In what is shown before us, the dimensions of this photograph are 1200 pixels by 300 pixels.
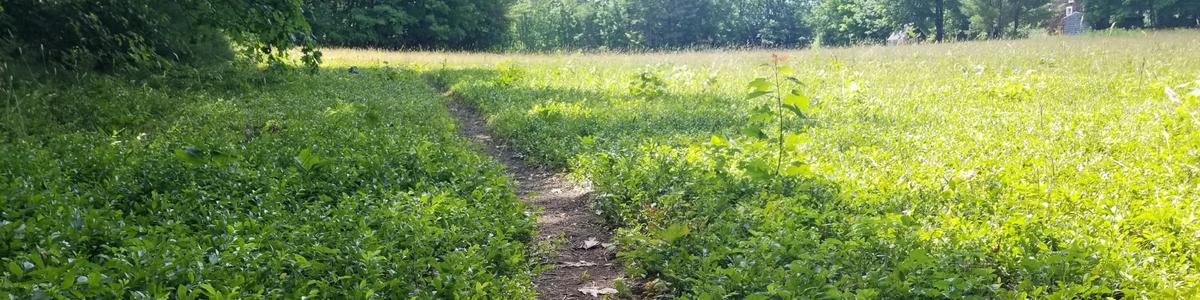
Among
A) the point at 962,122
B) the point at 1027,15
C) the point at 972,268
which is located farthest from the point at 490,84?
the point at 1027,15

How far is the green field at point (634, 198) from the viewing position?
405 cm

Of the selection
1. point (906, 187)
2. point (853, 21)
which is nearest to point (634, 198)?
point (906, 187)

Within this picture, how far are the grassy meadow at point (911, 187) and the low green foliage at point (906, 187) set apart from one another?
0.02 m

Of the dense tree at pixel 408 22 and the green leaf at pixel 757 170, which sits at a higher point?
the dense tree at pixel 408 22

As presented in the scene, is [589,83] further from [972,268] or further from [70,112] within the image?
[972,268]

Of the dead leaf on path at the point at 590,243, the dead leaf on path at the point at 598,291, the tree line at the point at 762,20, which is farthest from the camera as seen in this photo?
the tree line at the point at 762,20

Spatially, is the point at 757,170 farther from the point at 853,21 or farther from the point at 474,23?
the point at 853,21

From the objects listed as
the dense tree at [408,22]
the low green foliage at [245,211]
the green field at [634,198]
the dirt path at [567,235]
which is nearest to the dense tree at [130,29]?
the green field at [634,198]

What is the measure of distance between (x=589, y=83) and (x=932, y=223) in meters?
12.1

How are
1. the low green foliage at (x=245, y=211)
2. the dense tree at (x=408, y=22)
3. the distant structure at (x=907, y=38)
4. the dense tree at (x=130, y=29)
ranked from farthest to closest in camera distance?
1. the dense tree at (x=408, y=22)
2. the distant structure at (x=907, y=38)
3. the dense tree at (x=130, y=29)
4. the low green foliage at (x=245, y=211)

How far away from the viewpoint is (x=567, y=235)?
6047 mm

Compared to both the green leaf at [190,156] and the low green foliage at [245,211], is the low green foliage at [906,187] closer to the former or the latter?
the low green foliage at [245,211]

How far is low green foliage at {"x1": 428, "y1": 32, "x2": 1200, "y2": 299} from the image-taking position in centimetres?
422

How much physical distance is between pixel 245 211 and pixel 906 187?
15.6 ft
